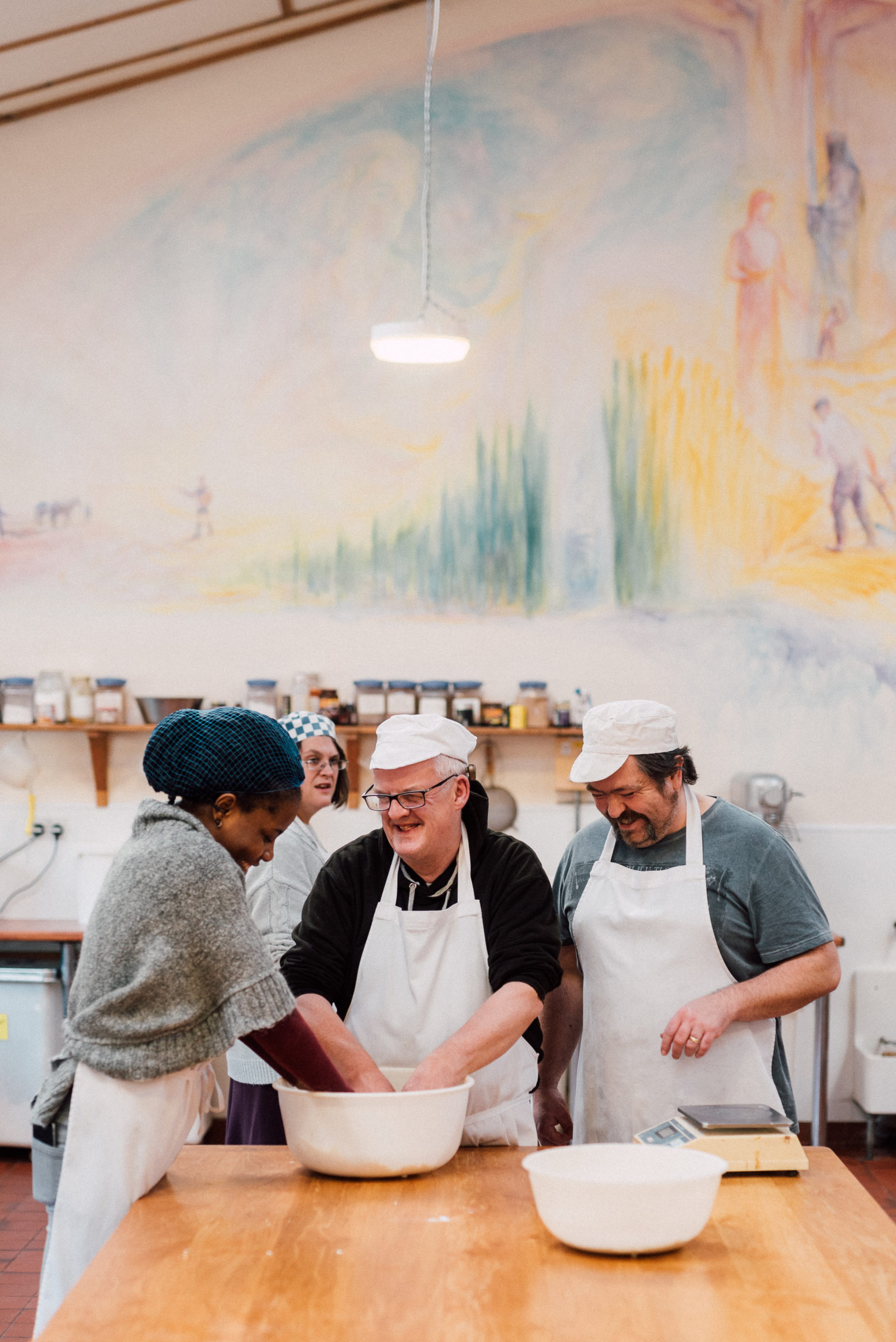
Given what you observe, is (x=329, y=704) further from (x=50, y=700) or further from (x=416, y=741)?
(x=416, y=741)

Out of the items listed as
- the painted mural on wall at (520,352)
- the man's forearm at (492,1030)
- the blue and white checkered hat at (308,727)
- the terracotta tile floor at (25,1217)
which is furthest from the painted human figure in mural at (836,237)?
the man's forearm at (492,1030)

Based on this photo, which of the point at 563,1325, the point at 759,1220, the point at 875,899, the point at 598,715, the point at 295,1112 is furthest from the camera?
the point at 875,899

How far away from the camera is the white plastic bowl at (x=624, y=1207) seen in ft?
5.37

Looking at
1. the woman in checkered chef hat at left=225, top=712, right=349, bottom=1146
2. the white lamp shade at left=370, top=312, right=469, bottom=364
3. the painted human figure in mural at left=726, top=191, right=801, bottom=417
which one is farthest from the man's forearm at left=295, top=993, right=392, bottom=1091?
the painted human figure in mural at left=726, top=191, right=801, bottom=417

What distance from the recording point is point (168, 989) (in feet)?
5.82

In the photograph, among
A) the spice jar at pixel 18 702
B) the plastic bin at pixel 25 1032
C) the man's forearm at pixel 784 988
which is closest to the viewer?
the man's forearm at pixel 784 988

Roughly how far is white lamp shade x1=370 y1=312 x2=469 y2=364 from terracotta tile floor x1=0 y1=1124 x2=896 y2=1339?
2757 millimetres

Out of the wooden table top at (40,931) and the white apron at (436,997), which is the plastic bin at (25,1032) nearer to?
the wooden table top at (40,931)

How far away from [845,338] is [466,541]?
175 centimetres

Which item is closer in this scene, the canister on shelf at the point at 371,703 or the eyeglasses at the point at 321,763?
the eyeglasses at the point at 321,763

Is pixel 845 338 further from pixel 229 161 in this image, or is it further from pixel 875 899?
pixel 229 161

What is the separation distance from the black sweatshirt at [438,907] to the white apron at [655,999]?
7.6 inches

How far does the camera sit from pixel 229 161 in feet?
17.3

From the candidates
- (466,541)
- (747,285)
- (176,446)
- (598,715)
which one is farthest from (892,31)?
(598,715)
